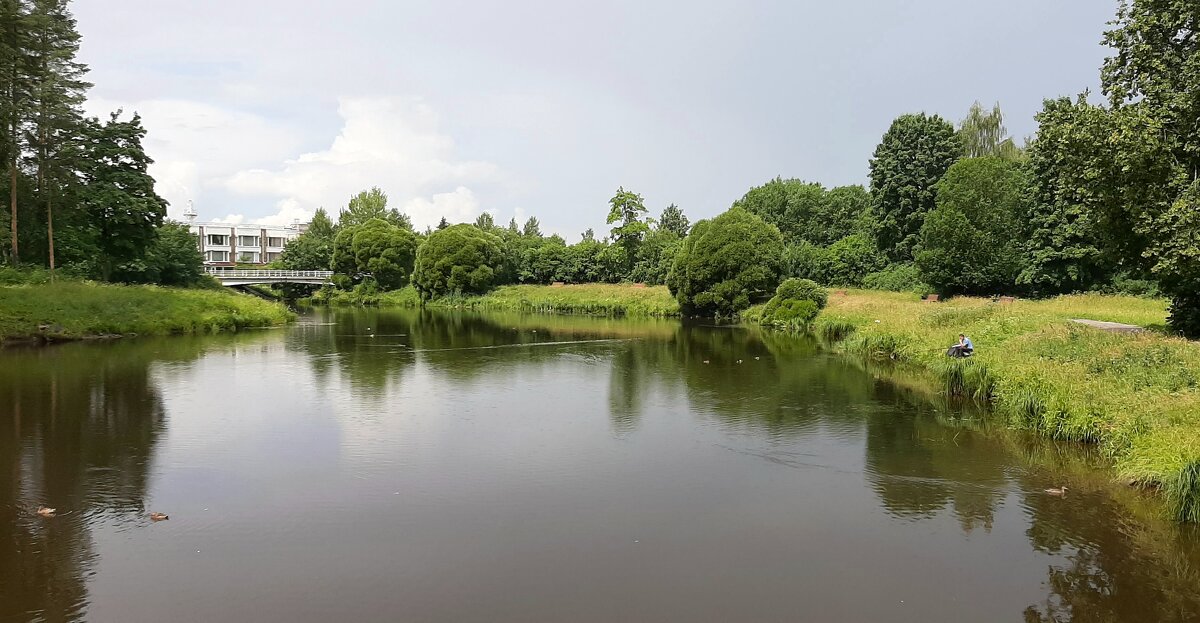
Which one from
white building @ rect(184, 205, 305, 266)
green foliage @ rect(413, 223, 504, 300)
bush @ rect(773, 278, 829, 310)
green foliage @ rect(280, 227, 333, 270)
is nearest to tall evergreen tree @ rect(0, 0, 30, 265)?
green foliage @ rect(413, 223, 504, 300)

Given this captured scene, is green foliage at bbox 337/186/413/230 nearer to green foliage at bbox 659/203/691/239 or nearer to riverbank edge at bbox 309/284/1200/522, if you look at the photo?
green foliage at bbox 659/203/691/239

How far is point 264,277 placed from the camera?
74125 mm

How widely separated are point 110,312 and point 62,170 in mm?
9878

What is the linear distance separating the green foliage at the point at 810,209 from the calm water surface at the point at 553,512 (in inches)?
2260

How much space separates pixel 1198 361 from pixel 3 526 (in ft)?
63.5

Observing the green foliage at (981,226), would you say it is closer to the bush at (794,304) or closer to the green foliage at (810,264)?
the bush at (794,304)

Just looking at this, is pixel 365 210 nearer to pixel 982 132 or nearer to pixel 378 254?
pixel 378 254

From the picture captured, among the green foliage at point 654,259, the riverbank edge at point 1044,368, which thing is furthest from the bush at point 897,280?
the green foliage at point 654,259

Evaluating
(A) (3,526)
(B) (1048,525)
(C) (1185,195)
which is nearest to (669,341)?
(C) (1185,195)

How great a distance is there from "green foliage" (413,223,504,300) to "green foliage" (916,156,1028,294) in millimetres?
43093

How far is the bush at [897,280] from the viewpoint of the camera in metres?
47.9

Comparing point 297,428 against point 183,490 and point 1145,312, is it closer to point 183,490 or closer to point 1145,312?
point 183,490

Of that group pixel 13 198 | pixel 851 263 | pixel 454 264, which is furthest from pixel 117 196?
pixel 851 263

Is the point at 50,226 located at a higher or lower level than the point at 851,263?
higher
